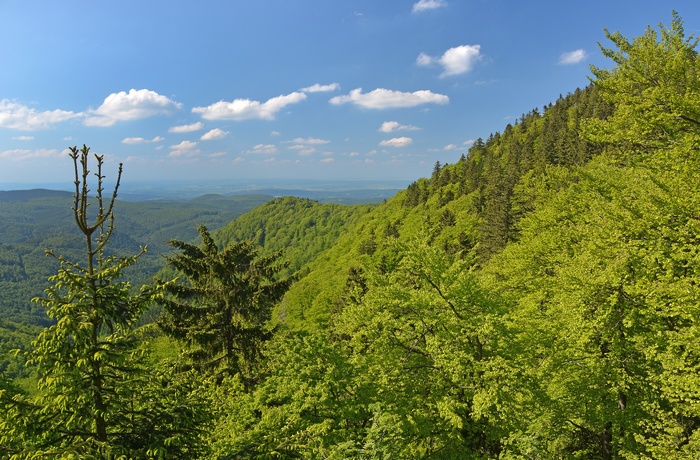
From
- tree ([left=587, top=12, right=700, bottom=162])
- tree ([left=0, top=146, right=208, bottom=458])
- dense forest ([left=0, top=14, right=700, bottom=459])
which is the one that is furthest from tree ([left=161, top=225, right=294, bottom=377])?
tree ([left=587, top=12, right=700, bottom=162])

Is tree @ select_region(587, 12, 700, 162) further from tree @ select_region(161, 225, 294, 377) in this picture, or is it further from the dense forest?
tree @ select_region(161, 225, 294, 377)

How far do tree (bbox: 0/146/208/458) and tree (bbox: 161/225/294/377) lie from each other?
11779mm

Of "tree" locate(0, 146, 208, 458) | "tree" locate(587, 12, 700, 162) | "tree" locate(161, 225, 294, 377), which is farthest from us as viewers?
"tree" locate(161, 225, 294, 377)

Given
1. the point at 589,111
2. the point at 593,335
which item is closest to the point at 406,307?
the point at 593,335

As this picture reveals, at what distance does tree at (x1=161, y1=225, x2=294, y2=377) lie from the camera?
61.3 ft

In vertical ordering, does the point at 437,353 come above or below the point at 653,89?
below

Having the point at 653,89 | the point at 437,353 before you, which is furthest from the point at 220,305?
the point at 653,89

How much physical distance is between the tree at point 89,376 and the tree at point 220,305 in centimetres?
1178

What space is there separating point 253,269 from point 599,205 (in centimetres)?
1666

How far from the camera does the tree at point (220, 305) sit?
18688 mm

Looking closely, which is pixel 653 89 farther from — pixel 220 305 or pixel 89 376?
pixel 220 305

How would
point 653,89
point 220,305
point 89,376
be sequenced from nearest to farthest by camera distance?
1. point 89,376
2. point 653,89
3. point 220,305

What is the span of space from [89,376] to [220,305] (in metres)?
13.5

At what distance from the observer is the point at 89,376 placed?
21.2ft
